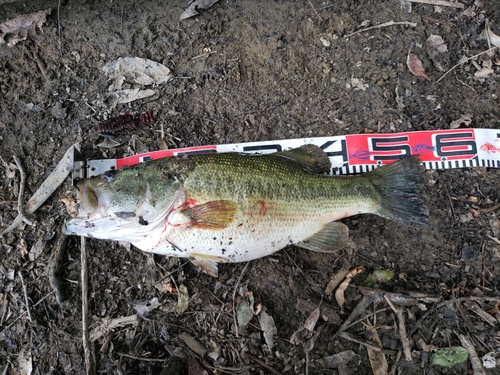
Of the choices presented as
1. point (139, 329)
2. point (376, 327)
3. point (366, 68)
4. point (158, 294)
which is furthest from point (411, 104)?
point (139, 329)

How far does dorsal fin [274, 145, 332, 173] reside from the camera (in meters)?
3.62

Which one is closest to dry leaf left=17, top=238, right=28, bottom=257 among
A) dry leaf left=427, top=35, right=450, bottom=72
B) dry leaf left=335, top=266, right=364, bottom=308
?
dry leaf left=335, top=266, right=364, bottom=308

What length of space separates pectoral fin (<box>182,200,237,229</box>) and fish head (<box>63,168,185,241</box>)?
0.16 m

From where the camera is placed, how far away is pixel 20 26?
4.12m

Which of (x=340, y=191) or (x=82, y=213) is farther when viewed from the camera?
(x=340, y=191)

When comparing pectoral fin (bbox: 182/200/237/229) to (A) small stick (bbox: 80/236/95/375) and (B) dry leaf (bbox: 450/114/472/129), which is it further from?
(B) dry leaf (bbox: 450/114/472/129)

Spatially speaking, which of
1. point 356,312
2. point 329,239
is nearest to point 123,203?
point 329,239

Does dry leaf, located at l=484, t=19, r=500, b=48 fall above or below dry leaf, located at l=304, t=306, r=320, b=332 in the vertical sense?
above

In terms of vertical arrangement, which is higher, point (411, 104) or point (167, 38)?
point (167, 38)

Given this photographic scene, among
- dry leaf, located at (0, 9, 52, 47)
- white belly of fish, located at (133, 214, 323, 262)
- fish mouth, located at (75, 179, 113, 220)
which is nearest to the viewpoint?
fish mouth, located at (75, 179, 113, 220)

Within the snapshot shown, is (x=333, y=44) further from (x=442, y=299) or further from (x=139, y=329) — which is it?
(x=139, y=329)

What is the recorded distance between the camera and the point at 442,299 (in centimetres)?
361

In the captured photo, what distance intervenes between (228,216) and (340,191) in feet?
3.52

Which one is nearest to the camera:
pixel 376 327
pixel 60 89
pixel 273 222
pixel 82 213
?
pixel 82 213
